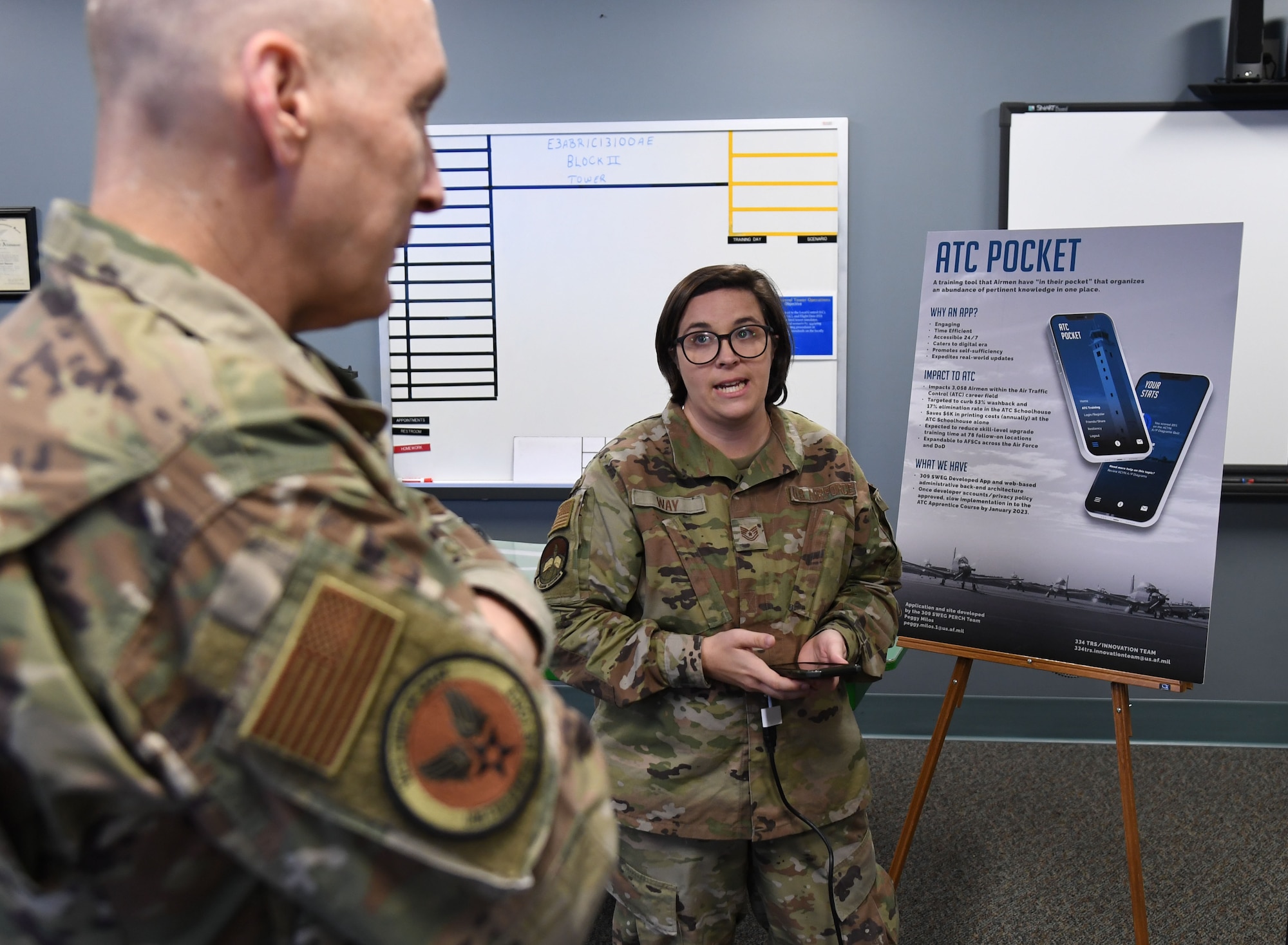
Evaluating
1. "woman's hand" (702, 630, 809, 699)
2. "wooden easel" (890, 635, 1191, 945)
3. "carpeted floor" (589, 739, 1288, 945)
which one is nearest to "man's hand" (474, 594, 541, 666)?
"woman's hand" (702, 630, 809, 699)

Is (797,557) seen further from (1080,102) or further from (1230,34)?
(1230,34)

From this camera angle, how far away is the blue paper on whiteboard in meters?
3.07

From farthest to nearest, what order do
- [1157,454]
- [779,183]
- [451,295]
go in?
[451,295], [779,183], [1157,454]

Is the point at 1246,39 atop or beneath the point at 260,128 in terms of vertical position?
atop

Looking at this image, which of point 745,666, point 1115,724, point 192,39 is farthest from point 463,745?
point 1115,724

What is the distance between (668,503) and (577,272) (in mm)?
1765

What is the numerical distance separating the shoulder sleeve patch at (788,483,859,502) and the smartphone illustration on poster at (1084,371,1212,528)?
2.10 feet

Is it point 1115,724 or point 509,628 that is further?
point 1115,724

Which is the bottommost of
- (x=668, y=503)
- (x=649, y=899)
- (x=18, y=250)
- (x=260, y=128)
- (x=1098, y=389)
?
(x=649, y=899)

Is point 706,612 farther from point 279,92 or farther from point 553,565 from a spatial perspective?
point 279,92

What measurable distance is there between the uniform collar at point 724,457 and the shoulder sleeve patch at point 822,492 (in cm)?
4

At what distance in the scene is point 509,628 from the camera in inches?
21.2

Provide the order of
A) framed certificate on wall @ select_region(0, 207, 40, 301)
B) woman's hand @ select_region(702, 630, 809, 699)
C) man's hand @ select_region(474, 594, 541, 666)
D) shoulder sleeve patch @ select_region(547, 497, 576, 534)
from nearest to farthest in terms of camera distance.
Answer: man's hand @ select_region(474, 594, 541, 666) < woman's hand @ select_region(702, 630, 809, 699) < shoulder sleeve patch @ select_region(547, 497, 576, 534) < framed certificate on wall @ select_region(0, 207, 40, 301)

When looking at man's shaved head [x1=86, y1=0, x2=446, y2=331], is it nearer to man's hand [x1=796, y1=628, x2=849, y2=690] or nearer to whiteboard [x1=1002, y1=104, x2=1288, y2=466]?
man's hand [x1=796, y1=628, x2=849, y2=690]
